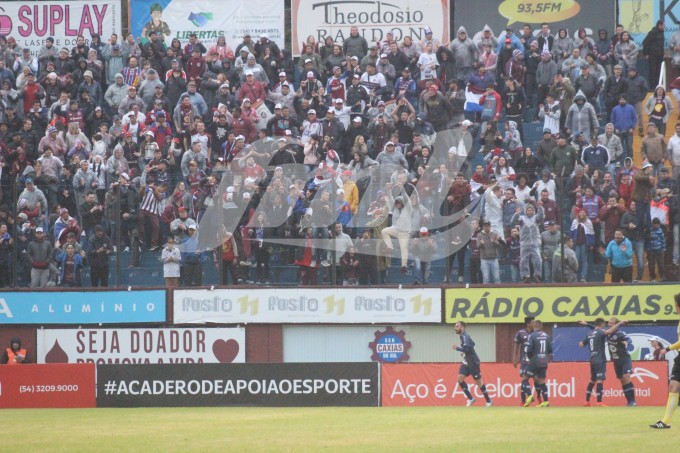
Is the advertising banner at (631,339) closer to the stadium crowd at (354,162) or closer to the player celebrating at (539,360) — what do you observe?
the stadium crowd at (354,162)

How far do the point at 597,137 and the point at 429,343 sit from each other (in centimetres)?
634

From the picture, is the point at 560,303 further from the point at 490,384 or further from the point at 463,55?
the point at 463,55

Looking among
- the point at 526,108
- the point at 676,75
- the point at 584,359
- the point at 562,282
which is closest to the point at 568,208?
the point at 562,282

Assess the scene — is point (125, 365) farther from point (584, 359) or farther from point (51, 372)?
point (584, 359)

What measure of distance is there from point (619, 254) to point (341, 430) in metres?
10.6

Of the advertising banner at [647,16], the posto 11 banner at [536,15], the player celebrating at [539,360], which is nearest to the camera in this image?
A: the player celebrating at [539,360]

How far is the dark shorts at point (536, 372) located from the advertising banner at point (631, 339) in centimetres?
335

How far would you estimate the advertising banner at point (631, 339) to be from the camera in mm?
27562

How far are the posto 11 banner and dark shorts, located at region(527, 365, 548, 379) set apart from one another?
1519 cm

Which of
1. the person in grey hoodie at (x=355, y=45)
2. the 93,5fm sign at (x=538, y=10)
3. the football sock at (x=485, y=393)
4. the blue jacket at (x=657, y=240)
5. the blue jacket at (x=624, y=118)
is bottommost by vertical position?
the football sock at (x=485, y=393)

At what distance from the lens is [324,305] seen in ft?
94.6

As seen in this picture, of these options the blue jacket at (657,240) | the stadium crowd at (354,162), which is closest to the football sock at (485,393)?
the stadium crowd at (354,162)

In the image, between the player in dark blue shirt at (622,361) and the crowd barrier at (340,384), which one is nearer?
the player in dark blue shirt at (622,361)

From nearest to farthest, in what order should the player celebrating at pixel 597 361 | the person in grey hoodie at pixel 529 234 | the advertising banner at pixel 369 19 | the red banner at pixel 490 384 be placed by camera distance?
the player celebrating at pixel 597 361 < the red banner at pixel 490 384 < the person in grey hoodie at pixel 529 234 < the advertising banner at pixel 369 19
